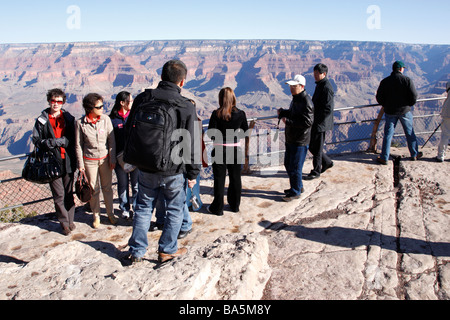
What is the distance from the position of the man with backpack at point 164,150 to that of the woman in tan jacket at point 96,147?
112 centimetres

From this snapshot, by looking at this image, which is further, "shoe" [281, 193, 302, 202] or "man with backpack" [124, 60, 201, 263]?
"shoe" [281, 193, 302, 202]

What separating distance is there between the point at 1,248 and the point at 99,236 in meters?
1.09

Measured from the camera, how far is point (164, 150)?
257 centimetres

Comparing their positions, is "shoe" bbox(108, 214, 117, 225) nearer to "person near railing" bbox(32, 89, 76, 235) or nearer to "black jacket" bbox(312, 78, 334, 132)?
"person near railing" bbox(32, 89, 76, 235)

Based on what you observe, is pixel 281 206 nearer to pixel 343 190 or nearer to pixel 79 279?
pixel 343 190

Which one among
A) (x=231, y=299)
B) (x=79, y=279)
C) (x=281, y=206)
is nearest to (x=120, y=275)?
(x=79, y=279)

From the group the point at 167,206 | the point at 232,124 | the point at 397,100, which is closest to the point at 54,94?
the point at 167,206

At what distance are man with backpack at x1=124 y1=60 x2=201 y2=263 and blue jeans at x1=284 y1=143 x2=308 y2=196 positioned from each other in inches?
78.6

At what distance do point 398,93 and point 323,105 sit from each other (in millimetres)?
1689

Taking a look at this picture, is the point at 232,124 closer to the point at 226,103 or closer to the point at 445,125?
the point at 226,103

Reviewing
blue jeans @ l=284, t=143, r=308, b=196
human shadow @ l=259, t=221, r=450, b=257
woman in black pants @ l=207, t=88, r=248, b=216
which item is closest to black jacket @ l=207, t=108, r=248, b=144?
woman in black pants @ l=207, t=88, r=248, b=216

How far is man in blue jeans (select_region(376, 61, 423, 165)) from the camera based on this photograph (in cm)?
543

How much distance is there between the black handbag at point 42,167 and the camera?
363cm

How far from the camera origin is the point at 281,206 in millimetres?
4477
